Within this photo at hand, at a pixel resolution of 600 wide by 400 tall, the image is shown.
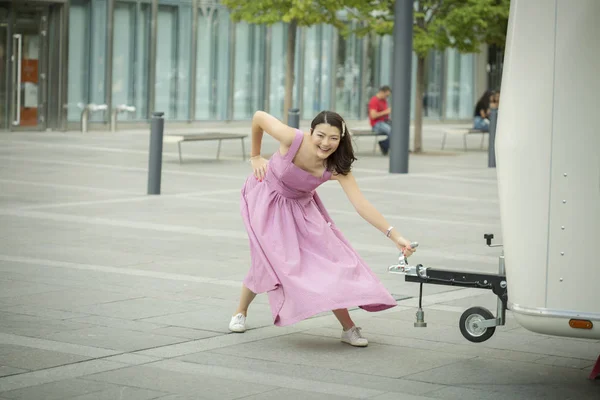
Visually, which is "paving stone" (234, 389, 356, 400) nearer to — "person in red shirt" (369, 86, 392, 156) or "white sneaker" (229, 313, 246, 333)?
"white sneaker" (229, 313, 246, 333)

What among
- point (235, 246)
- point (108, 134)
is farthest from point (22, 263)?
point (108, 134)

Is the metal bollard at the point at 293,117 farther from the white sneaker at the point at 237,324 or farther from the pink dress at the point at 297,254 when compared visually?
the white sneaker at the point at 237,324

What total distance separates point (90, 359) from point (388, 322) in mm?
2253

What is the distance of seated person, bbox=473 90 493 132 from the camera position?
93.5ft

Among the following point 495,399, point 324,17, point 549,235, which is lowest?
point 495,399

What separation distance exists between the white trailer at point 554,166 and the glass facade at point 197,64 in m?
20.2

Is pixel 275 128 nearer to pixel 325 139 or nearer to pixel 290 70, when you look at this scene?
pixel 325 139

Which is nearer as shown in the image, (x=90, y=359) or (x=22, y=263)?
(x=90, y=359)

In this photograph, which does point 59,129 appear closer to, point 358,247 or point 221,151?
point 221,151

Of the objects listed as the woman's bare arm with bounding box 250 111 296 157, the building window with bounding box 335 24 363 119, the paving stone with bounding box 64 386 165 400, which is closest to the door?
the building window with bounding box 335 24 363 119

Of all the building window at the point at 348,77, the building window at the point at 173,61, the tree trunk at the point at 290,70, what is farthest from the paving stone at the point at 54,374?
the building window at the point at 348,77

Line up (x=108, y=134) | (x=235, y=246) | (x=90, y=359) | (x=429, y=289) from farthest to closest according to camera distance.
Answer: (x=108, y=134)
(x=235, y=246)
(x=429, y=289)
(x=90, y=359)

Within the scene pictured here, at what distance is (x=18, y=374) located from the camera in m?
6.07

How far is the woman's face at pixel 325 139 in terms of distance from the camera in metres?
7.04
